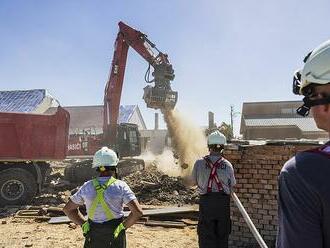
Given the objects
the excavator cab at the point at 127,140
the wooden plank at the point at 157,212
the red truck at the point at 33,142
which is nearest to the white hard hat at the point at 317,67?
the wooden plank at the point at 157,212

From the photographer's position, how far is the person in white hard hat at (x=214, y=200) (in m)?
5.49

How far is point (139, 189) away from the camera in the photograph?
48.7 feet

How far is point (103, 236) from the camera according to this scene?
4.13m

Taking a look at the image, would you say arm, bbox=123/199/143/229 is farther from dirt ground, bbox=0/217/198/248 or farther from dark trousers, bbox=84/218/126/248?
dirt ground, bbox=0/217/198/248

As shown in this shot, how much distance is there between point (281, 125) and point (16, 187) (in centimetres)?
2708

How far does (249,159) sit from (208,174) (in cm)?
196

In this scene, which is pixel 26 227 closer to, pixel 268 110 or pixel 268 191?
pixel 268 191

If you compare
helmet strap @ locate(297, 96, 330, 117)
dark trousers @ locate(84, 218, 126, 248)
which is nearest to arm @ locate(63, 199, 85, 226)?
dark trousers @ locate(84, 218, 126, 248)

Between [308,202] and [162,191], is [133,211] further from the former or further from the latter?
[162,191]

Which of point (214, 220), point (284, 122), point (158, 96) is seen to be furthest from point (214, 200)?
point (284, 122)

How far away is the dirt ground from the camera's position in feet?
27.3

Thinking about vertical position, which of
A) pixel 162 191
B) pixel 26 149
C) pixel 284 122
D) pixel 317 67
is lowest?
pixel 162 191

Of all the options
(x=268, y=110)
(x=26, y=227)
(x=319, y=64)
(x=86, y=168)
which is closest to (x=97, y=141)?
(x=86, y=168)

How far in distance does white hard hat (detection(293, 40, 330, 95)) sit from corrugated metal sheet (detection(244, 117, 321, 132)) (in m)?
34.0
